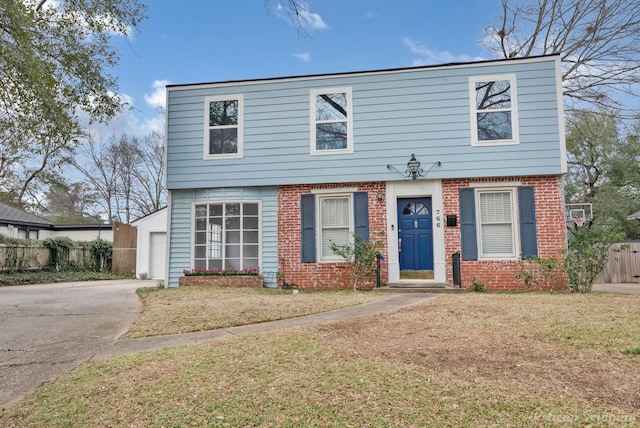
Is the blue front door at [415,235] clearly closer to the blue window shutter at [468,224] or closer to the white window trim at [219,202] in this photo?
the blue window shutter at [468,224]

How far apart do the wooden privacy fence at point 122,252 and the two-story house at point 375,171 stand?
7.56 metres

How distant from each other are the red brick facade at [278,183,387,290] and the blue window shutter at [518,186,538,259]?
2.95 m

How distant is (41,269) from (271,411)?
15502 millimetres

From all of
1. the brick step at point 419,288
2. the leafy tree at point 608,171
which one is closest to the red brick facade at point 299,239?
the brick step at point 419,288

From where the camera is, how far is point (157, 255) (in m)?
15.7

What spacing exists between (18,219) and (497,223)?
802 inches

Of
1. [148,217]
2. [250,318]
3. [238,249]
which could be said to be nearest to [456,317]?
[250,318]

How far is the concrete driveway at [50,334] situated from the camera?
3.29 meters

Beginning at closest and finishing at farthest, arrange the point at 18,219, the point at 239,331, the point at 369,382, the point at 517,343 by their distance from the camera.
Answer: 1. the point at 369,382
2. the point at 517,343
3. the point at 239,331
4. the point at 18,219

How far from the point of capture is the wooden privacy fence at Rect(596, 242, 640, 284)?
44.9 feet

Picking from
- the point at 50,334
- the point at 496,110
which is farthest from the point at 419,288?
the point at 50,334

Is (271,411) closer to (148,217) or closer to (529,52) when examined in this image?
(148,217)

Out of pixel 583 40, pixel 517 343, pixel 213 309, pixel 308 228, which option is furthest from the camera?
pixel 583 40

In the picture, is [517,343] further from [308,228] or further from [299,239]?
[299,239]
